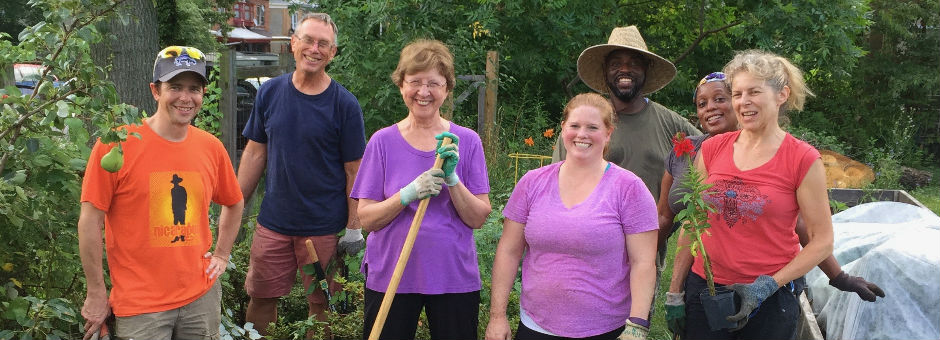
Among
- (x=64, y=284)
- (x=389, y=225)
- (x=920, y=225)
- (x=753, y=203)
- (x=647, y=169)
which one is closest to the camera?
(x=753, y=203)

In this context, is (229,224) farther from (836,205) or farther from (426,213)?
(836,205)

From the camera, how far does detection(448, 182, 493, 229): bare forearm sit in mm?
2967

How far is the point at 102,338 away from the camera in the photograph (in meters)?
2.88

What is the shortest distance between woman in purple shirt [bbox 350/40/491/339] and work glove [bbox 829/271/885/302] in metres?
1.46

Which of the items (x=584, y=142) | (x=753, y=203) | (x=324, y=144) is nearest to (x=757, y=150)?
(x=753, y=203)

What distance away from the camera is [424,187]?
9.29ft

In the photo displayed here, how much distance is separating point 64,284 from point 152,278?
67 cm

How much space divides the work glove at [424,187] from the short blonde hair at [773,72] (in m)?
1.18

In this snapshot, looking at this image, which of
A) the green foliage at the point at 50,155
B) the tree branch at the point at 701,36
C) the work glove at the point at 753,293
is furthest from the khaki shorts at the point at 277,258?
the tree branch at the point at 701,36

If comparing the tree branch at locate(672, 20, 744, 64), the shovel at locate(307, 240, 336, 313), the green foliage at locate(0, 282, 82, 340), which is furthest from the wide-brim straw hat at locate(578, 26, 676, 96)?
the tree branch at locate(672, 20, 744, 64)

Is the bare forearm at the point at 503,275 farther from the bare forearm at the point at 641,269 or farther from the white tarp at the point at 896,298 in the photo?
the white tarp at the point at 896,298

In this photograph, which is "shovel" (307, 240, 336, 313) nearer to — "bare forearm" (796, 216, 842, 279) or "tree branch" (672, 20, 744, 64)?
"bare forearm" (796, 216, 842, 279)

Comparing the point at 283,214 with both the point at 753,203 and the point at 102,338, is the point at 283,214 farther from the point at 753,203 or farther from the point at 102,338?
the point at 753,203

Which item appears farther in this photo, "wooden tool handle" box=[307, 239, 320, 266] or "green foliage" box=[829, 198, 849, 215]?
"green foliage" box=[829, 198, 849, 215]
